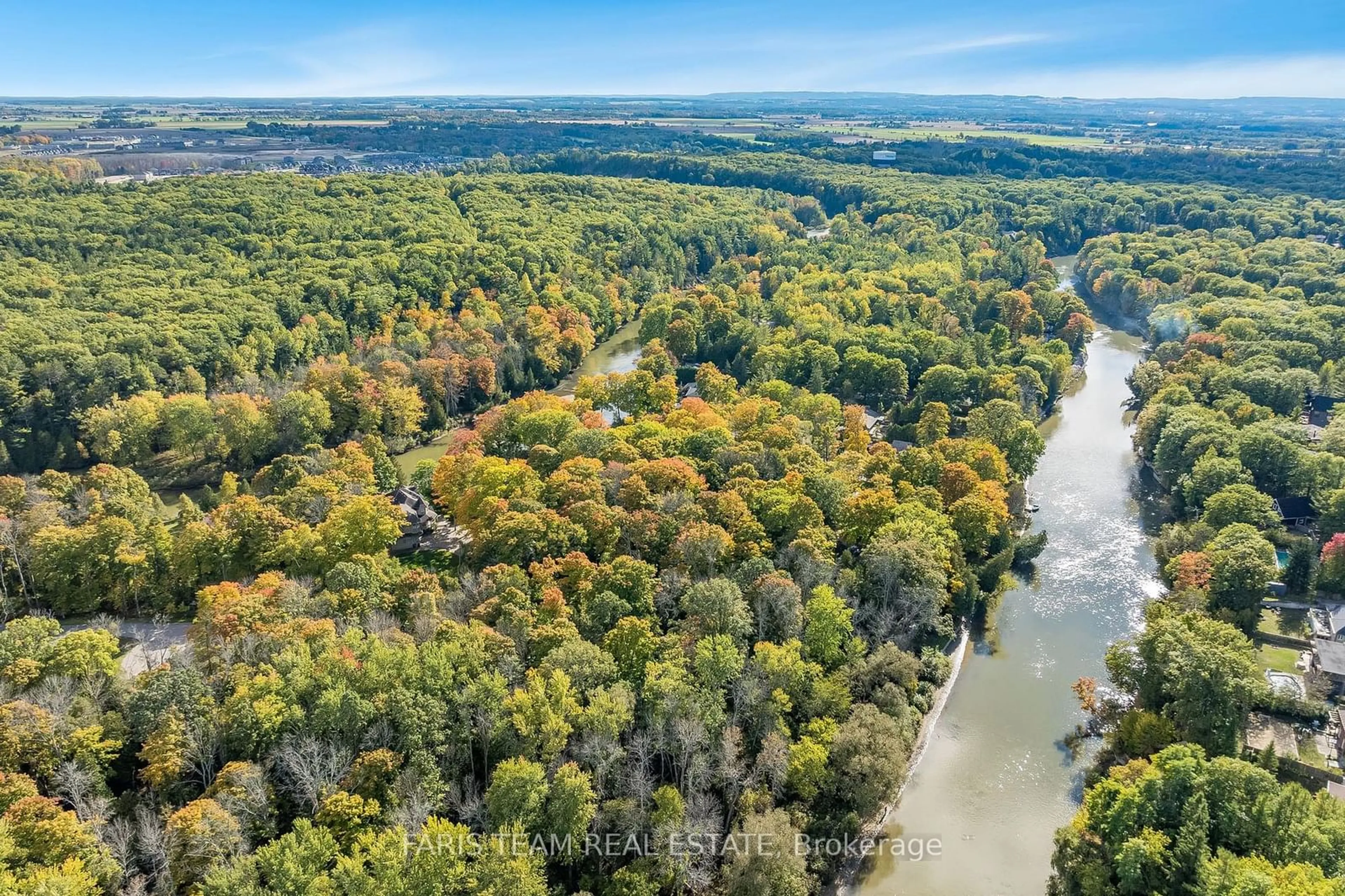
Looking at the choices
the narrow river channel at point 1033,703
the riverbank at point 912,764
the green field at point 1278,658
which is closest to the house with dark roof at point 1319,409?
the narrow river channel at point 1033,703

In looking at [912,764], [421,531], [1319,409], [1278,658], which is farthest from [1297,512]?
[421,531]

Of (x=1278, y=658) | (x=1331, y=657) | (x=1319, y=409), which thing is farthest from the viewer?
(x=1319, y=409)

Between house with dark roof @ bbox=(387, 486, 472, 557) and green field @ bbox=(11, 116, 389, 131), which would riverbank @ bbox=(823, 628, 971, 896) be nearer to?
house with dark roof @ bbox=(387, 486, 472, 557)

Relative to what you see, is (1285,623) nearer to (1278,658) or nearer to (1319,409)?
(1278,658)

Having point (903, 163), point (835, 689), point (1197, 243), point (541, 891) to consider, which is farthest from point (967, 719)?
point (903, 163)

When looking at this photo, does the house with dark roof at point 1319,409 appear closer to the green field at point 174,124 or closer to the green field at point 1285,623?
the green field at point 1285,623

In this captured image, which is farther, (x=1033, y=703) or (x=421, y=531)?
Answer: (x=421, y=531)

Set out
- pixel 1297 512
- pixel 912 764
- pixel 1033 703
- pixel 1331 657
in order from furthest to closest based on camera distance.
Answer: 1. pixel 1297 512
2. pixel 1033 703
3. pixel 1331 657
4. pixel 912 764

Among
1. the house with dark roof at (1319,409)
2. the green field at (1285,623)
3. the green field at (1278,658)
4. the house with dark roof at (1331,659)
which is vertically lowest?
the green field at (1278,658)
